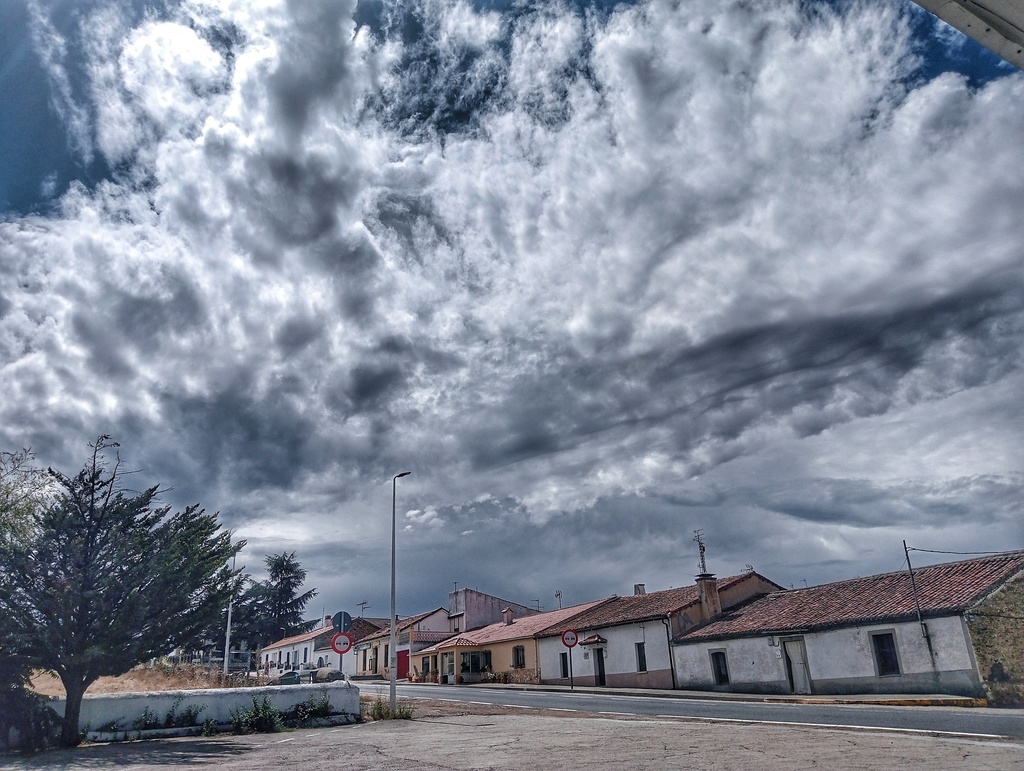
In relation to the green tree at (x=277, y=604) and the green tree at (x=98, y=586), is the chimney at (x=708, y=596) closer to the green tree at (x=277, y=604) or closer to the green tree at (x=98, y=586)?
the green tree at (x=98, y=586)

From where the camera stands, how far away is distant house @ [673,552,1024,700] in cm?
2489

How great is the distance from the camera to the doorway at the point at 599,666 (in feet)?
141

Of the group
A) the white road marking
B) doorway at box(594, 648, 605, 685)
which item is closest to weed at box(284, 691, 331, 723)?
the white road marking

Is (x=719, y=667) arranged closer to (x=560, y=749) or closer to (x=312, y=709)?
(x=312, y=709)

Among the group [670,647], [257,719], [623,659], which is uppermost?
[670,647]

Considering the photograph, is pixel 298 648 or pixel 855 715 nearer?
pixel 855 715

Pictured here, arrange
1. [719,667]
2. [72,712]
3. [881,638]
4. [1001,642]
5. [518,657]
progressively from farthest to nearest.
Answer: [518,657]
[719,667]
[881,638]
[1001,642]
[72,712]

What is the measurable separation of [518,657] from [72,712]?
3871 cm

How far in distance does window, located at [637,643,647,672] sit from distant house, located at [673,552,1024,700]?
260 centimetres

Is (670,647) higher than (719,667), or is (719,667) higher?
(670,647)

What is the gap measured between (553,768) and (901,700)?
1809cm

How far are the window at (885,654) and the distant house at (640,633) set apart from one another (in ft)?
38.9

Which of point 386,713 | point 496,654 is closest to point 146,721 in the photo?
point 386,713

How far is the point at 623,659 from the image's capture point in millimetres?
41375
